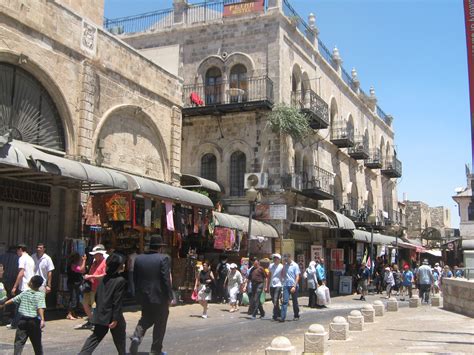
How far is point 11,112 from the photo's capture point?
1320 cm

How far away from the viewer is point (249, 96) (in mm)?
24453

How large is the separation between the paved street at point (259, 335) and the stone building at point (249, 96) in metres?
10.1

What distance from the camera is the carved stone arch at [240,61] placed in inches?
974

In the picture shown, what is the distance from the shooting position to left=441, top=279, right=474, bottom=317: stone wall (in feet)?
47.5

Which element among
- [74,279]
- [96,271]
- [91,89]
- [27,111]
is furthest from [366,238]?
[96,271]

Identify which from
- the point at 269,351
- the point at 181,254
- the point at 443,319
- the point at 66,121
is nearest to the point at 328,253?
the point at 181,254

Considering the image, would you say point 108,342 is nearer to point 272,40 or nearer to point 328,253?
point 272,40

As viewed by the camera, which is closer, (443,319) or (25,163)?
(25,163)

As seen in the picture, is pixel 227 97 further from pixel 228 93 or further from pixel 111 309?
pixel 111 309

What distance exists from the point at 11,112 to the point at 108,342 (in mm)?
6240

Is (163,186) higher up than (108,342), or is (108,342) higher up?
(163,186)

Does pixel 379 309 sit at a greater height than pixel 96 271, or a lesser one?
lesser

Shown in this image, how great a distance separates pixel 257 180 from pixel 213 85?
16.4 ft

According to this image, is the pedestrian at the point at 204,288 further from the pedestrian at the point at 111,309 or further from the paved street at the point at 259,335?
the pedestrian at the point at 111,309
